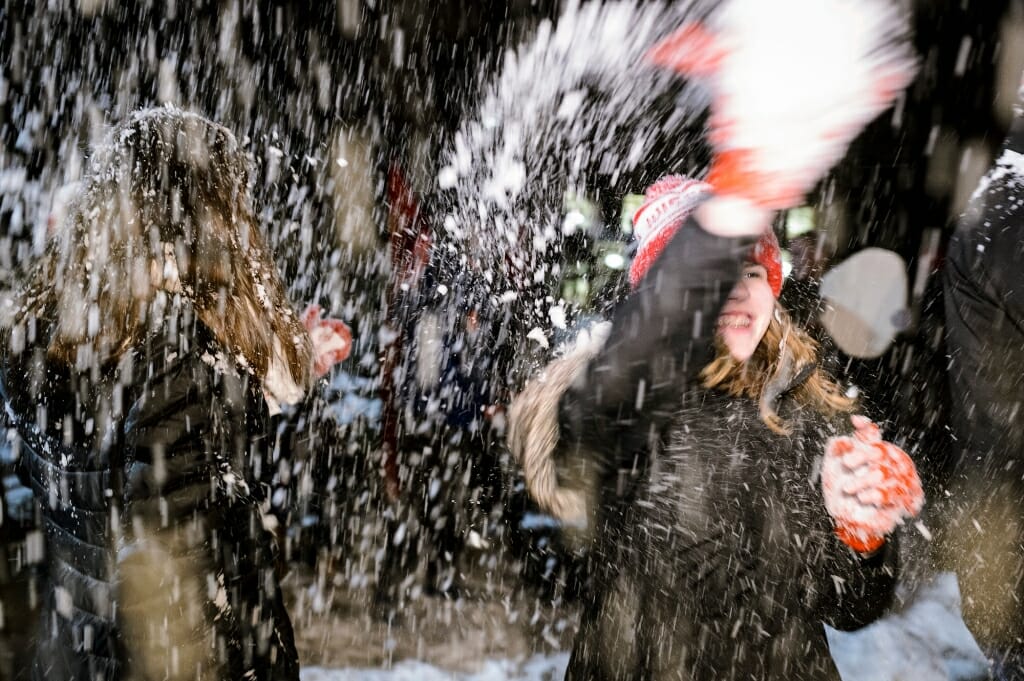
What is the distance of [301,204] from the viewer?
835 cm

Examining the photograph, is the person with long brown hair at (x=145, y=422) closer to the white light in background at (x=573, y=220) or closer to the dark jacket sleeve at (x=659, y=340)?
the dark jacket sleeve at (x=659, y=340)

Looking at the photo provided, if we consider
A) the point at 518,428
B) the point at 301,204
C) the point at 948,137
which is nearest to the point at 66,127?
the point at 301,204

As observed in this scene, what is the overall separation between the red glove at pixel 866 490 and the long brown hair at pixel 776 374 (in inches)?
5.7

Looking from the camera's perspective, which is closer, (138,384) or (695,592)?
(695,592)

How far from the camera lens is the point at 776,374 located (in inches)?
62.1

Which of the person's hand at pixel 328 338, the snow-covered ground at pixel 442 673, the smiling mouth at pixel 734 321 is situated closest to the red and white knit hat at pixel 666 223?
the smiling mouth at pixel 734 321

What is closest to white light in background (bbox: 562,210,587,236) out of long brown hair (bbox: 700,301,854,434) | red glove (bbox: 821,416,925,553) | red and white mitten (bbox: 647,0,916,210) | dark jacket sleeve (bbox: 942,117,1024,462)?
dark jacket sleeve (bbox: 942,117,1024,462)

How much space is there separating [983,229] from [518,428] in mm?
1686

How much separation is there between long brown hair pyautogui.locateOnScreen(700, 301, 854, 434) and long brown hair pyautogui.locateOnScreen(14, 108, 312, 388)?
4.20ft

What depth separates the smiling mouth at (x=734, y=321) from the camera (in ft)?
4.75

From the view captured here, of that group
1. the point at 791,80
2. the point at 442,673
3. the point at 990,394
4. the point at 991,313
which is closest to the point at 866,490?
the point at 990,394

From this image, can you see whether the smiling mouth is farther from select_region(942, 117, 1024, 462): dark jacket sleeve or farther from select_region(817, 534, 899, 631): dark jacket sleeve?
select_region(942, 117, 1024, 462): dark jacket sleeve

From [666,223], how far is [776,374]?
1.66ft

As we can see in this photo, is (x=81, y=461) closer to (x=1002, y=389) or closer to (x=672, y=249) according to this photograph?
(x=672, y=249)
